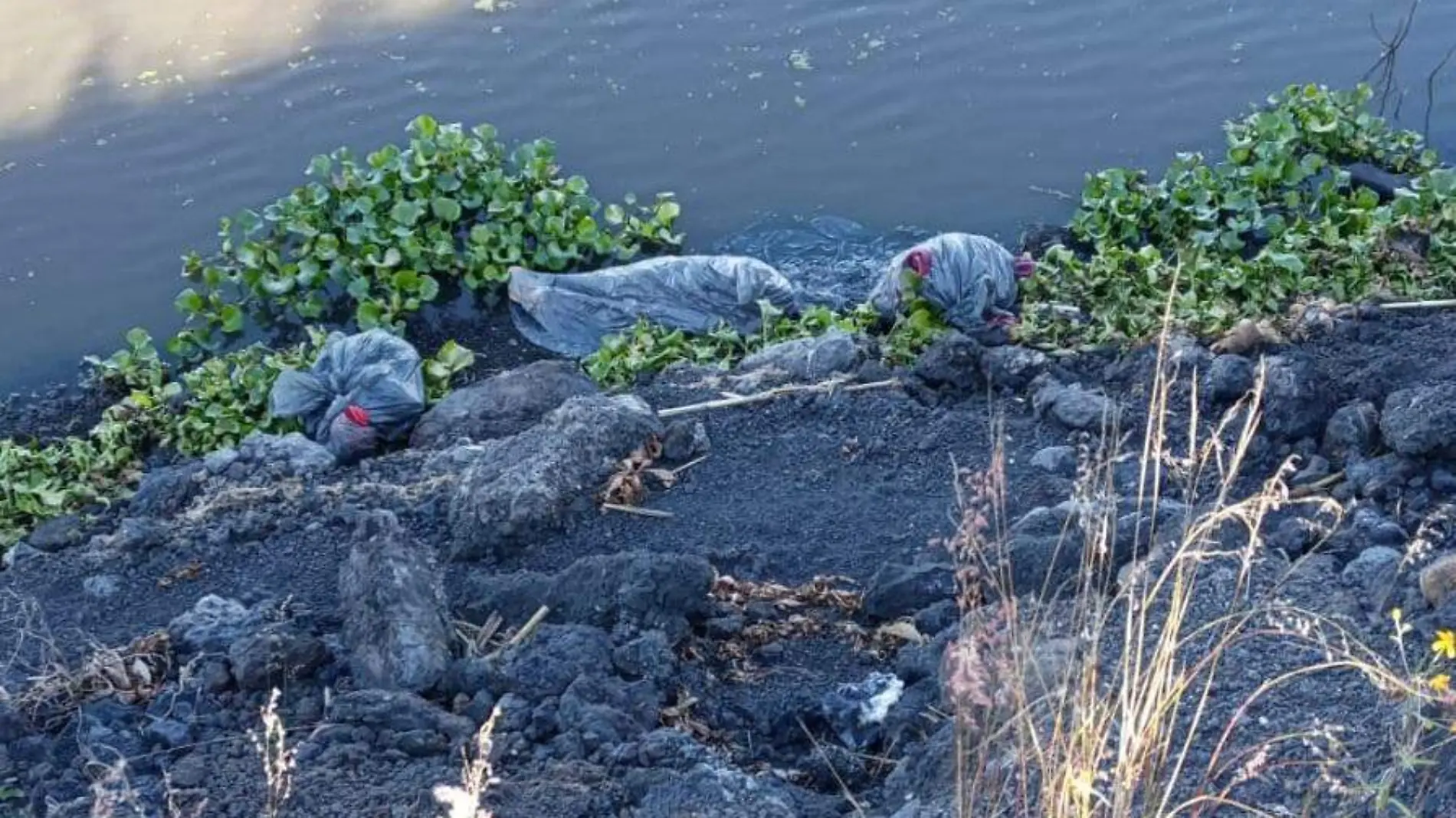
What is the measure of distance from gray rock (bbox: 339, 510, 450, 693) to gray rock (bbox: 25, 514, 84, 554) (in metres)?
2.01

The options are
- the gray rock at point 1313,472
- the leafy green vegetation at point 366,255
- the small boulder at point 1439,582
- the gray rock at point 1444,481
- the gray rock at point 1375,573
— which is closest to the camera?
the small boulder at point 1439,582

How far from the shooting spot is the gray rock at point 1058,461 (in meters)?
4.94

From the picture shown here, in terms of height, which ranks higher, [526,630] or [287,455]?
[526,630]

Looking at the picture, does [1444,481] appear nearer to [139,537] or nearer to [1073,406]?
[1073,406]

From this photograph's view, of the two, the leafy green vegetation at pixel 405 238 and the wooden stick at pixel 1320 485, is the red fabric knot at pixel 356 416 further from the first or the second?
the wooden stick at pixel 1320 485

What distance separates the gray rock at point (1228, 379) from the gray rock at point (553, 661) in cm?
228

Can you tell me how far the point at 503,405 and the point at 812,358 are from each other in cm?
110

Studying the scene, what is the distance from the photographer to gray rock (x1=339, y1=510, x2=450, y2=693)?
12.4ft

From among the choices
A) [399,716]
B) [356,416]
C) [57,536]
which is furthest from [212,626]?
[356,416]

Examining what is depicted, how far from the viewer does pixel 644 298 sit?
22.7 ft

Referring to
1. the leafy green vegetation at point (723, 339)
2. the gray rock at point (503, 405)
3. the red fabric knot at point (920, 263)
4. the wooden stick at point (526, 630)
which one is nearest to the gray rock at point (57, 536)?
the gray rock at point (503, 405)

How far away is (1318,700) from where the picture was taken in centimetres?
314

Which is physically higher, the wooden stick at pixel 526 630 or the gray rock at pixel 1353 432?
the wooden stick at pixel 526 630

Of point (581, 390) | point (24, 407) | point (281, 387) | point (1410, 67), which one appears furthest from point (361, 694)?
point (1410, 67)
